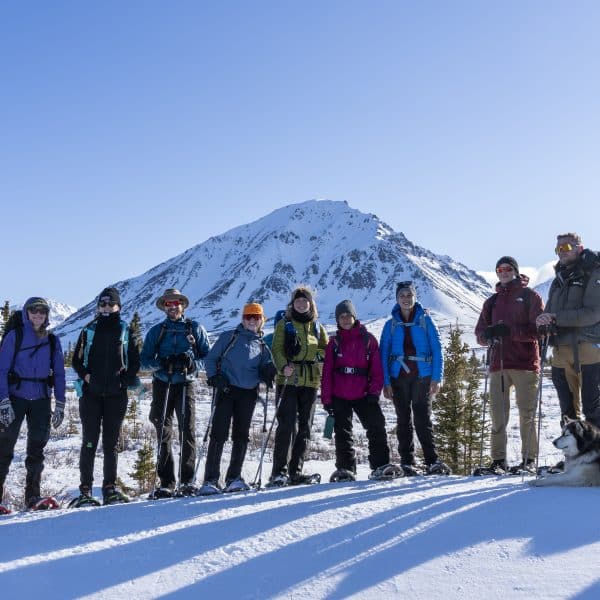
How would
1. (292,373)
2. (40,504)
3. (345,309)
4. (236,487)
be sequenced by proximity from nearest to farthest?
(40,504), (236,487), (292,373), (345,309)

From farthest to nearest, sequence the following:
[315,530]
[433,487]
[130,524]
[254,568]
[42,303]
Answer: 1. [42,303]
2. [433,487]
3. [130,524]
4. [315,530]
5. [254,568]

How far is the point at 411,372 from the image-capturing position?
7.33m

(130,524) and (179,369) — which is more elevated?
(179,369)

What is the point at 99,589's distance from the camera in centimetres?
365

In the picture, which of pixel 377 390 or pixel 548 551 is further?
pixel 377 390

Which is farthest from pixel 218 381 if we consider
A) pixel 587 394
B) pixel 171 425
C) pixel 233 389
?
pixel 587 394

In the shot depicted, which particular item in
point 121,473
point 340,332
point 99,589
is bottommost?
point 121,473

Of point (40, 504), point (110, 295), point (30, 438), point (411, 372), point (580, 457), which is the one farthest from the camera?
point (411, 372)

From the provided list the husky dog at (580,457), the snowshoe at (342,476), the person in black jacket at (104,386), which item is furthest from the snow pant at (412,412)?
the person in black jacket at (104,386)

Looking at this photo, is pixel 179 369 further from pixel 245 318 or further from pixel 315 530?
pixel 315 530

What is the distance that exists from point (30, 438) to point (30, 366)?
2.66ft

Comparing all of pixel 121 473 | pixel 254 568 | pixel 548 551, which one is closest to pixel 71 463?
pixel 121 473

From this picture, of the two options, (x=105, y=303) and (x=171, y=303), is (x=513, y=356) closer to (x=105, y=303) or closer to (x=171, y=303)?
(x=171, y=303)

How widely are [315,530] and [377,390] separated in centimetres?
288
